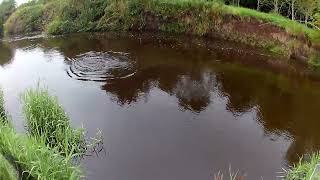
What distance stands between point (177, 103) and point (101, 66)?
5786 millimetres

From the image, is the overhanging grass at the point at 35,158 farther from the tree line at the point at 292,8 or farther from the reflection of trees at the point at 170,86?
the tree line at the point at 292,8

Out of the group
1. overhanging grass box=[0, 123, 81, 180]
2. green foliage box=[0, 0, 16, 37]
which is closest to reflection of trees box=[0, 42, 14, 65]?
green foliage box=[0, 0, 16, 37]

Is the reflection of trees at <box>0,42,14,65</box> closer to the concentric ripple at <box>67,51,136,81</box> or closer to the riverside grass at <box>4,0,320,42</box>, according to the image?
the riverside grass at <box>4,0,320,42</box>

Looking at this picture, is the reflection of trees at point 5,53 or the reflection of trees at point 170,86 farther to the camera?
the reflection of trees at point 5,53

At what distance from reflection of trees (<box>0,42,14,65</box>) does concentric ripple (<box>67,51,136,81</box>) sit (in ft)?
14.5

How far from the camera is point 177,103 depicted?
15734mm

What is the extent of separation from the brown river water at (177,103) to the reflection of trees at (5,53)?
99 millimetres

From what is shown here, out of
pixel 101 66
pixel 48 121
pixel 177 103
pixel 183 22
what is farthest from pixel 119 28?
pixel 48 121

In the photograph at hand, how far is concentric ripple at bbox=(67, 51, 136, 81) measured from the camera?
18.8 m

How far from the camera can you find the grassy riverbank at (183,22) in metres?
19.7

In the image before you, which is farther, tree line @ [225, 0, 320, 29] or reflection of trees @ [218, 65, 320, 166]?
tree line @ [225, 0, 320, 29]

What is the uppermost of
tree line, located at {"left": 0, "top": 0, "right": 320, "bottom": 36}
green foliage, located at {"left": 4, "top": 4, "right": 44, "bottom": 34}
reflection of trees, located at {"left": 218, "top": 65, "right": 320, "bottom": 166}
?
tree line, located at {"left": 0, "top": 0, "right": 320, "bottom": 36}

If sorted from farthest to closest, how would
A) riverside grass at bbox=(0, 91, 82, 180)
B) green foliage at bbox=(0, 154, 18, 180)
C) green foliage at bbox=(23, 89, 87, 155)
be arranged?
green foliage at bbox=(23, 89, 87, 155)
riverside grass at bbox=(0, 91, 82, 180)
green foliage at bbox=(0, 154, 18, 180)

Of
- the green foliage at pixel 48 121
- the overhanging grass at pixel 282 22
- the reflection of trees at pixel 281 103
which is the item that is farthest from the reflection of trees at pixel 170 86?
the overhanging grass at pixel 282 22
